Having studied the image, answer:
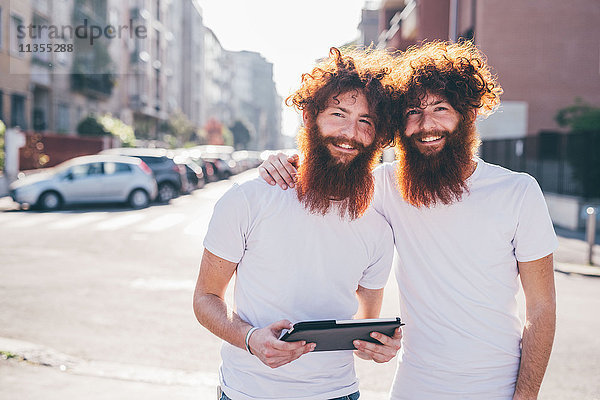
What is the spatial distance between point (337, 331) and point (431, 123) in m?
0.80

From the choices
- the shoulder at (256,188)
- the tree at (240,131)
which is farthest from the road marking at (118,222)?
the tree at (240,131)

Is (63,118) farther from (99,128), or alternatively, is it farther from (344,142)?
(344,142)

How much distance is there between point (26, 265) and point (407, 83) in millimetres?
8839

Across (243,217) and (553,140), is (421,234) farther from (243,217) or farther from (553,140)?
(553,140)

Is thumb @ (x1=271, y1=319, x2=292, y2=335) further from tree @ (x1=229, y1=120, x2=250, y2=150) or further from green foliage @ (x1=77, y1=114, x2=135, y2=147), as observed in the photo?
tree @ (x1=229, y1=120, x2=250, y2=150)

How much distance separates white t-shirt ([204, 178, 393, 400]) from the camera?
Result: 220 centimetres

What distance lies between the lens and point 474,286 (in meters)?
2.21

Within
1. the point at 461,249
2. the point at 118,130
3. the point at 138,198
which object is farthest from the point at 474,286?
the point at 118,130

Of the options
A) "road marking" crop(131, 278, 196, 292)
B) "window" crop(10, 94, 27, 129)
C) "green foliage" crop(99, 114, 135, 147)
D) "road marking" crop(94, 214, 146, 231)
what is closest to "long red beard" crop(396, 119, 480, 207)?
"road marking" crop(131, 278, 196, 292)

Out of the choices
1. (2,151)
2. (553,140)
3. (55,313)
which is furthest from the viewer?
(2,151)

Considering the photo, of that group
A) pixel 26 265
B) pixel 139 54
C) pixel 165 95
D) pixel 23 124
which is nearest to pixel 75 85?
pixel 23 124

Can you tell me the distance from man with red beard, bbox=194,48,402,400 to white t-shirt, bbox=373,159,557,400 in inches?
7.9

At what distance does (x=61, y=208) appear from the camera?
749 inches

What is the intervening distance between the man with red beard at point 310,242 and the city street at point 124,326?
0.27 meters
